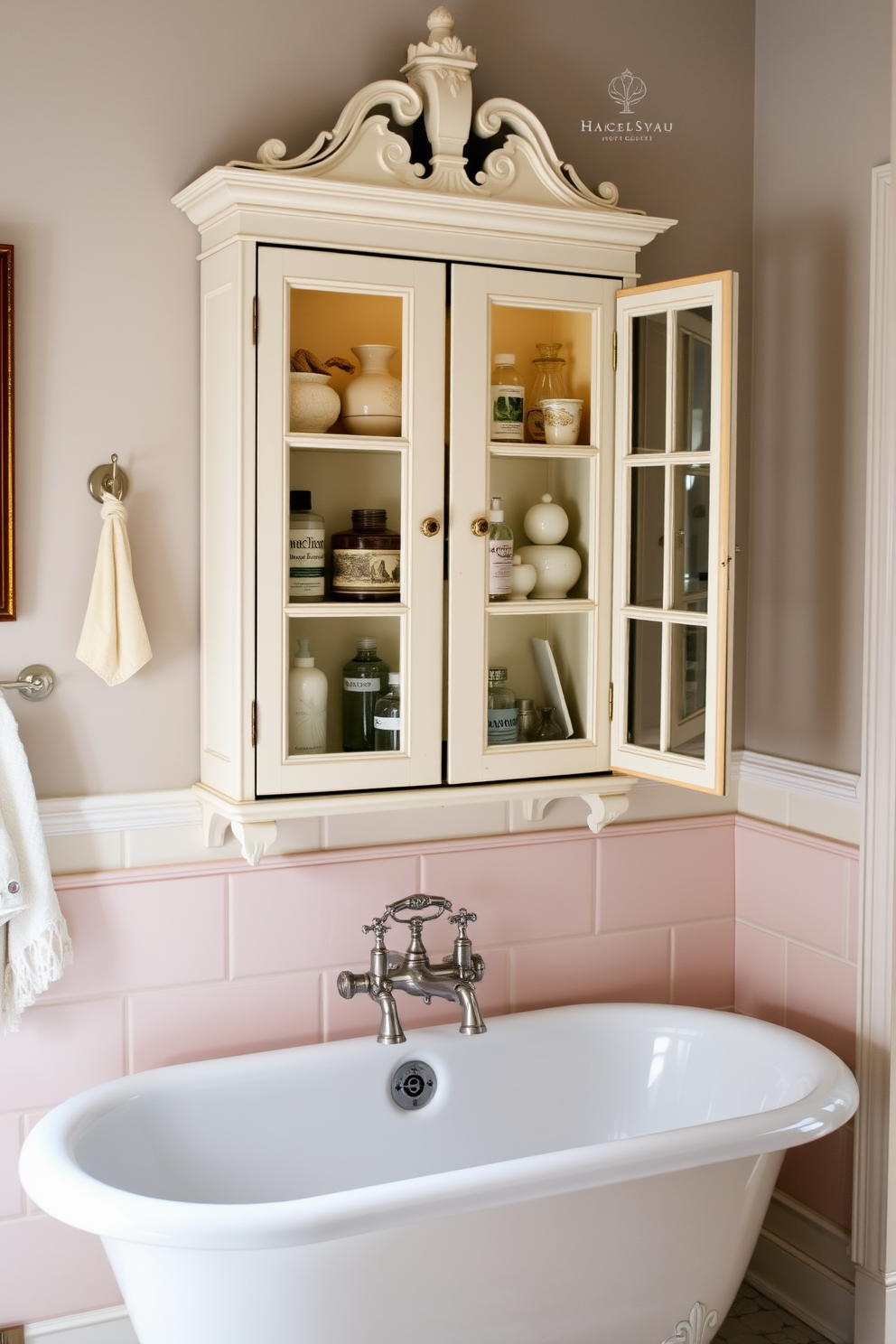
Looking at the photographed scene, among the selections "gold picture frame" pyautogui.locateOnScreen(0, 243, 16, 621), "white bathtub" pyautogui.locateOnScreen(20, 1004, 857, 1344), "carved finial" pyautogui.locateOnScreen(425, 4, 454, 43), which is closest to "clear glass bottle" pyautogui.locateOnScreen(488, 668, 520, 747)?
"white bathtub" pyautogui.locateOnScreen(20, 1004, 857, 1344)

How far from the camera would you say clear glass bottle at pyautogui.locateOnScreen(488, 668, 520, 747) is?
202 cm

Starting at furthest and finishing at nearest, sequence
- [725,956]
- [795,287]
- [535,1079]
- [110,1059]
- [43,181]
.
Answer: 1. [725,956]
2. [795,287]
3. [535,1079]
4. [110,1059]
5. [43,181]

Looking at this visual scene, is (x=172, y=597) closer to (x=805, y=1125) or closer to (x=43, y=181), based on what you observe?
(x=43, y=181)

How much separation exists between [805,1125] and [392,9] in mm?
1888

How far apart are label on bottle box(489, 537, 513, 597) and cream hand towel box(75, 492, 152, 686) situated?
1.84ft

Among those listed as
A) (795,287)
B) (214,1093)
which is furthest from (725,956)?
(795,287)

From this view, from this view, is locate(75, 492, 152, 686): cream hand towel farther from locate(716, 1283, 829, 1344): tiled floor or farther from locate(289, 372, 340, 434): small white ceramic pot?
locate(716, 1283, 829, 1344): tiled floor

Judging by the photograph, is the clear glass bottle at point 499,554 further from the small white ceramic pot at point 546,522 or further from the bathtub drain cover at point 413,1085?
the bathtub drain cover at point 413,1085

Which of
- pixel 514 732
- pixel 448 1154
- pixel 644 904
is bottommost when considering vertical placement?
pixel 448 1154

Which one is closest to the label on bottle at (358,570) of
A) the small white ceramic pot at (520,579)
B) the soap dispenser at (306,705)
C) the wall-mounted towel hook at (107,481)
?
the soap dispenser at (306,705)

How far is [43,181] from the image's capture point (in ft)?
6.11

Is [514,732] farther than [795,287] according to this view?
No

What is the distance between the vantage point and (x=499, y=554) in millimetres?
2002

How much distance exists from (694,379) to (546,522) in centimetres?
33
